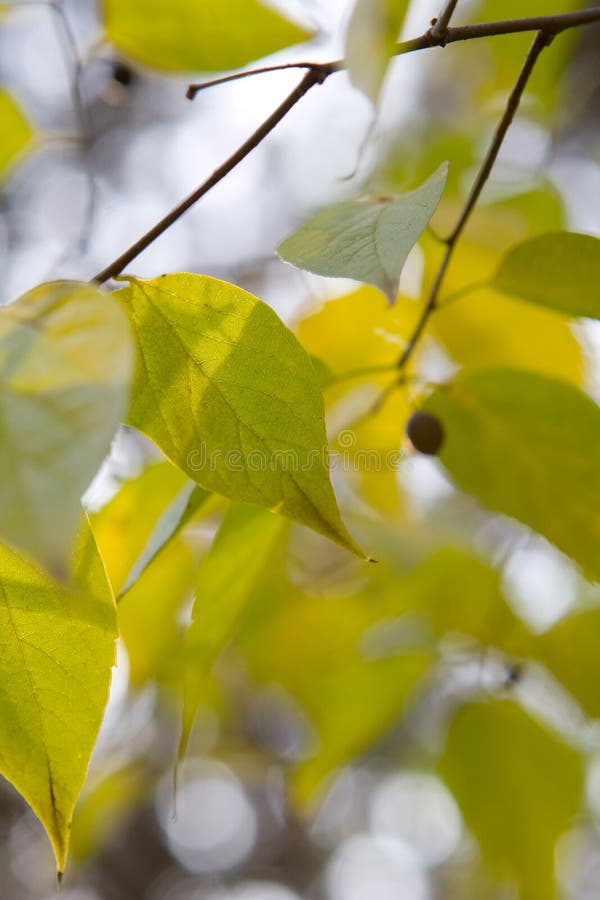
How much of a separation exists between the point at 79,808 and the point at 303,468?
4.02 ft

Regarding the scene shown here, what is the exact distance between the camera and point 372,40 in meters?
0.56

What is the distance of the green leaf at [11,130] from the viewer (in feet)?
3.54

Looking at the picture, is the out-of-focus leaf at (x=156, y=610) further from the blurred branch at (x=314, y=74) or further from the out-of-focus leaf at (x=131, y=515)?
the blurred branch at (x=314, y=74)

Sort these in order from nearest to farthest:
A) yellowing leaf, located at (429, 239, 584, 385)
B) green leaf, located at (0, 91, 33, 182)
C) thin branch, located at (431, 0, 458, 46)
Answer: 1. thin branch, located at (431, 0, 458, 46)
2. yellowing leaf, located at (429, 239, 584, 385)
3. green leaf, located at (0, 91, 33, 182)

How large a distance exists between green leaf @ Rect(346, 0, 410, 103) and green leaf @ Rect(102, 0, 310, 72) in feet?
0.77

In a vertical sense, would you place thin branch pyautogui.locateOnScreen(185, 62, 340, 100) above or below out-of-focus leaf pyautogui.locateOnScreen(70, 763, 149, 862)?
above

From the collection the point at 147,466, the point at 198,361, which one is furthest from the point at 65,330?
the point at 147,466

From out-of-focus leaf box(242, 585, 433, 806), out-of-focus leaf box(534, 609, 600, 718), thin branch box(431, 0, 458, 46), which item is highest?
thin branch box(431, 0, 458, 46)

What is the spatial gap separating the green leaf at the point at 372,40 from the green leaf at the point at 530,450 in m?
0.26

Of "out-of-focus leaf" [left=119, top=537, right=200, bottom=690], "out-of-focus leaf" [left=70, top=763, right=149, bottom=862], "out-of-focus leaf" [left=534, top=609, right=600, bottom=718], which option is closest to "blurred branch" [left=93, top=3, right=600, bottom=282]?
"out-of-focus leaf" [left=119, top=537, right=200, bottom=690]

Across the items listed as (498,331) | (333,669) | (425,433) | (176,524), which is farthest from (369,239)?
(333,669)

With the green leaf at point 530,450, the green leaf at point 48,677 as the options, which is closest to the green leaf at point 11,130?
the green leaf at point 530,450

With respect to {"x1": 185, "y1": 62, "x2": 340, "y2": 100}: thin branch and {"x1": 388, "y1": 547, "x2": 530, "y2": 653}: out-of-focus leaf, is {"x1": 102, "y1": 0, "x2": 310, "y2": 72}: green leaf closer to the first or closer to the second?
{"x1": 185, "y1": 62, "x2": 340, "y2": 100}: thin branch

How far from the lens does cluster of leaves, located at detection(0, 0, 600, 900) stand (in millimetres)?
326
